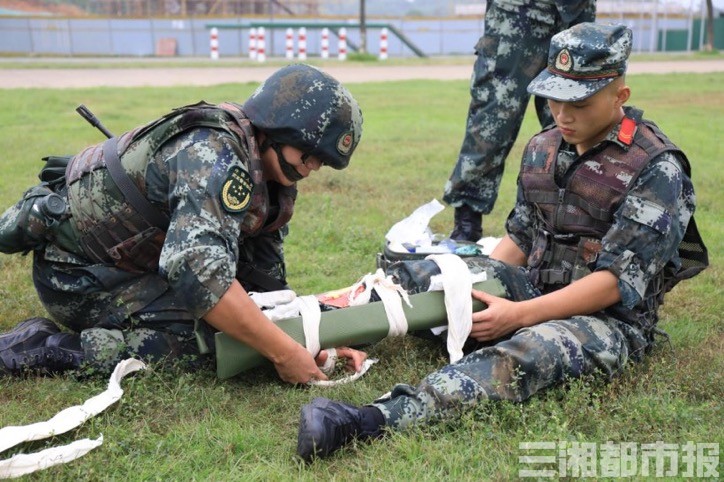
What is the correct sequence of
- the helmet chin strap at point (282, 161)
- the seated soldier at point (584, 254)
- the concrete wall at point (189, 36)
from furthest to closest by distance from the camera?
the concrete wall at point (189, 36) < the helmet chin strap at point (282, 161) < the seated soldier at point (584, 254)

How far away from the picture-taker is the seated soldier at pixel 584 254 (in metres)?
2.91

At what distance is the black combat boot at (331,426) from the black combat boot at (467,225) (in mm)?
2290

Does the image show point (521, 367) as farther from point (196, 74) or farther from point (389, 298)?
point (196, 74)

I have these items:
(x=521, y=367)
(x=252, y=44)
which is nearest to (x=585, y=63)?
(x=521, y=367)

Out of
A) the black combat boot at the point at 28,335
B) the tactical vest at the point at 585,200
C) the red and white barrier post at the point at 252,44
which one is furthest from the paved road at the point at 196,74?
the tactical vest at the point at 585,200

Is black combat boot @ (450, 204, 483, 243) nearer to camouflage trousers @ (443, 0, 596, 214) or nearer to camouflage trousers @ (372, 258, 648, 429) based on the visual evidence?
camouflage trousers @ (443, 0, 596, 214)

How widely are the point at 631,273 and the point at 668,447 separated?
65 cm

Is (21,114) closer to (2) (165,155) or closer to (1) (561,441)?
(2) (165,155)

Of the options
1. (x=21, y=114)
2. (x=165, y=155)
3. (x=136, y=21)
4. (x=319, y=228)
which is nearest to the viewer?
(x=165, y=155)

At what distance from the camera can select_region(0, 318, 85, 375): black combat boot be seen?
3.21m

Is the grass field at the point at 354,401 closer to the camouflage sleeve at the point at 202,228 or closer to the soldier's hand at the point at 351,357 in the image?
the soldier's hand at the point at 351,357

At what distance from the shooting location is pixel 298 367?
10.2ft

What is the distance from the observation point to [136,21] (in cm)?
3878

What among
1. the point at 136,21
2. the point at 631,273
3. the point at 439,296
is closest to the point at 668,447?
the point at 631,273
